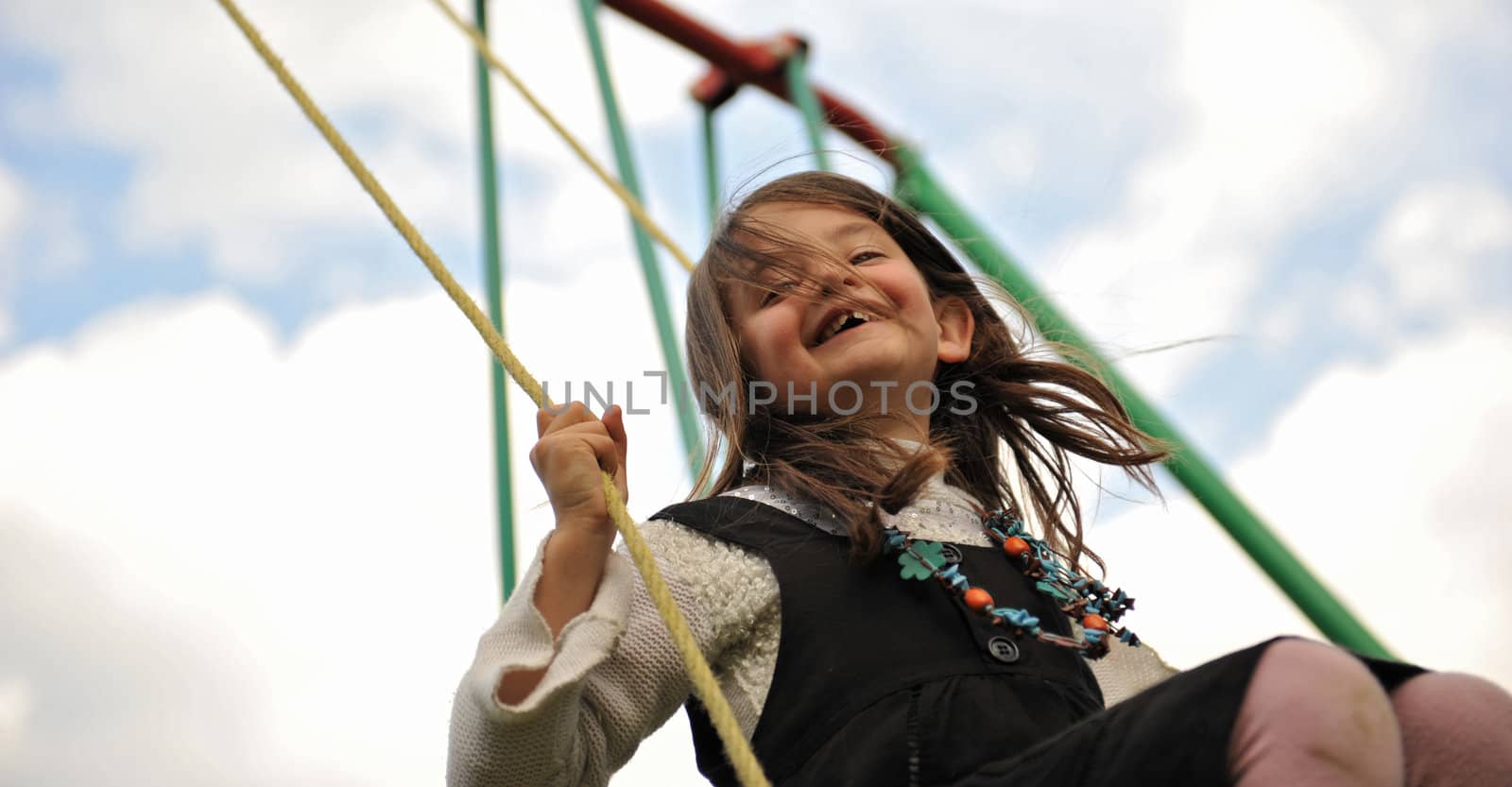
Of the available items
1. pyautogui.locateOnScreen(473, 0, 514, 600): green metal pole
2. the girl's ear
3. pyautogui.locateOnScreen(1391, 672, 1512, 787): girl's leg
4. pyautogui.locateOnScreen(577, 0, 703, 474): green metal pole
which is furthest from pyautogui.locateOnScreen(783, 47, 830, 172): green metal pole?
pyautogui.locateOnScreen(1391, 672, 1512, 787): girl's leg

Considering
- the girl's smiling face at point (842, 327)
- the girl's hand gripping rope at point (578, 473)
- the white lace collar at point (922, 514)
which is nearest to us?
the girl's hand gripping rope at point (578, 473)

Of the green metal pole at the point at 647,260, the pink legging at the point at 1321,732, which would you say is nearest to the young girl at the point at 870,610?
the pink legging at the point at 1321,732

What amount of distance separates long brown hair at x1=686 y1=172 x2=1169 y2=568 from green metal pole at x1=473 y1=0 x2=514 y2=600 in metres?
0.39

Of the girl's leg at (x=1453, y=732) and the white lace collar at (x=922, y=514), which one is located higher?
the white lace collar at (x=922, y=514)

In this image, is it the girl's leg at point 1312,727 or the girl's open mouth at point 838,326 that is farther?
the girl's open mouth at point 838,326

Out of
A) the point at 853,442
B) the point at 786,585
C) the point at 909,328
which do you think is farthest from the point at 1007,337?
the point at 786,585

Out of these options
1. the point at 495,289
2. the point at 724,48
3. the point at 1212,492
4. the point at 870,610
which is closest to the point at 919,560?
the point at 870,610

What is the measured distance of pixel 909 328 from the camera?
1271 mm

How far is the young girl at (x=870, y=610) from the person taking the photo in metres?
0.73

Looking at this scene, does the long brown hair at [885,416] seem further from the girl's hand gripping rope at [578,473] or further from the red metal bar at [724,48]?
the red metal bar at [724,48]

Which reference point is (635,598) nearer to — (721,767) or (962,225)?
(721,767)

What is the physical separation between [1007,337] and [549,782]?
0.77 m

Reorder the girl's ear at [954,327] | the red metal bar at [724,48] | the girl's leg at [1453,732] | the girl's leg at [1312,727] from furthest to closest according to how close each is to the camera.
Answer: the red metal bar at [724,48], the girl's ear at [954,327], the girl's leg at [1453,732], the girl's leg at [1312,727]

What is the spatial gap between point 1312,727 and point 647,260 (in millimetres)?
1531
